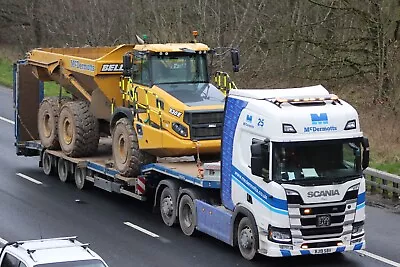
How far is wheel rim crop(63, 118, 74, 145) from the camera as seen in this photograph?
22391 mm

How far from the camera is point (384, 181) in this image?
2034cm

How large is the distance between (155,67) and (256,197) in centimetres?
530

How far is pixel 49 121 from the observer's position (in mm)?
23625

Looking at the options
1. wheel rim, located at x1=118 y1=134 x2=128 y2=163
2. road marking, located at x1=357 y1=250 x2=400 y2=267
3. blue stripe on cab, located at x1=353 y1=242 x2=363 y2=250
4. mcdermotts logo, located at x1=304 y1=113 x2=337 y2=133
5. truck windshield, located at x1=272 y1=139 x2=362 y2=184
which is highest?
mcdermotts logo, located at x1=304 y1=113 x2=337 y2=133

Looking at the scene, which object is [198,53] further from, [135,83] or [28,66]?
[28,66]

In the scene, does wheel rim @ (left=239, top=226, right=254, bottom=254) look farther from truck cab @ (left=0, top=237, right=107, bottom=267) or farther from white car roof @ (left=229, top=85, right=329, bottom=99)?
truck cab @ (left=0, top=237, right=107, bottom=267)

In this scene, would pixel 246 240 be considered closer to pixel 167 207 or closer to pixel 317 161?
pixel 317 161

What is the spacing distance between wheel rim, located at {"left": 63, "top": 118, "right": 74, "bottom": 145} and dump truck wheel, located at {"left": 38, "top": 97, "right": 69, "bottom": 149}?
0.58m

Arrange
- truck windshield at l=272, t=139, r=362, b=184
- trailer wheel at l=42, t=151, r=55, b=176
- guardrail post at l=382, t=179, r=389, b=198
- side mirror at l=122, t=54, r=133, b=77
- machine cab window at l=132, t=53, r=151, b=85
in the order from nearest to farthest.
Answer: truck windshield at l=272, t=139, r=362, b=184 < side mirror at l=122, t=54, r=133, b=77 < machine cab window at l=132, t=53, r=151, b=85 < guardrail post at l=382, t=179, r=389, b=198 < trailer wheel at l=42, t=151, r=55, b=176

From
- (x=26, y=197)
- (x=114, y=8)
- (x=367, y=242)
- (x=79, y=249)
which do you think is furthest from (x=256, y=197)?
(x=114, y=8)

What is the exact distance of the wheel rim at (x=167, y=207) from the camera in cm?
1845

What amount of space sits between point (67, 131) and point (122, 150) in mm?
3055

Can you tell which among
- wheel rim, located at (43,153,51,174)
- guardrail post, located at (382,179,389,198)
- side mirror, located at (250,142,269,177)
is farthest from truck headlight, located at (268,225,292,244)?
wheel rim, located at (43,153,51,174)

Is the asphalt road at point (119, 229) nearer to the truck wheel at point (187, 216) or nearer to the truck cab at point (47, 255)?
the truck wheel at point (187, 216)
